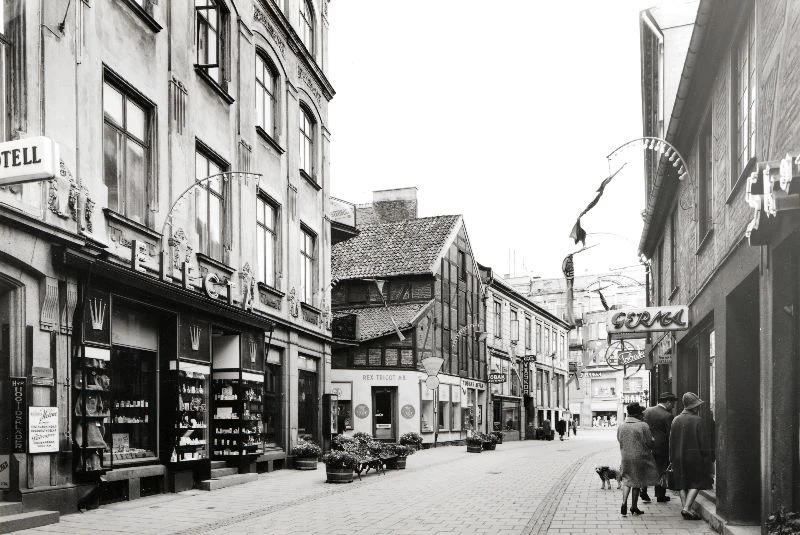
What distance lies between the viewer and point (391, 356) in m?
36.6

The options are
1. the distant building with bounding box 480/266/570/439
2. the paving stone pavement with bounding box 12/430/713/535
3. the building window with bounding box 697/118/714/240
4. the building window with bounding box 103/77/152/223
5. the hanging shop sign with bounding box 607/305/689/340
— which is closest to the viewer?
the paving stone pavement with bounding box 12/430/713/535

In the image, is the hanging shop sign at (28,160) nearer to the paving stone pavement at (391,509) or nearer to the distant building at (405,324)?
the paving stone pavement at (391,509)

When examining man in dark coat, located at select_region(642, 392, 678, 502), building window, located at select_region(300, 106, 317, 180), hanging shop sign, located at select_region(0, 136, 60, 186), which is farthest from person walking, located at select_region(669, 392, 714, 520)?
building window, located at select_region(300, 106, 317, 180)

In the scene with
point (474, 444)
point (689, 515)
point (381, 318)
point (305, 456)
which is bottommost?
point (474, 444)

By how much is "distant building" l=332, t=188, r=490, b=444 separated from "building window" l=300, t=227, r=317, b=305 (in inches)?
162

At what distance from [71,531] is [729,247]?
8.80 meters

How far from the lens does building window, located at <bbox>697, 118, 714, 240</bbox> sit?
1354cm

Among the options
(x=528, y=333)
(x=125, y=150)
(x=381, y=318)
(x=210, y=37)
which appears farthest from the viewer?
(x=528, y=333)

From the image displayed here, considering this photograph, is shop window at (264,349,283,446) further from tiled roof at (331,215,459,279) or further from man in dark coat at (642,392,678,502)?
tiled roof at (331,215,459,279)

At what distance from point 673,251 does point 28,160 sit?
1385 cm

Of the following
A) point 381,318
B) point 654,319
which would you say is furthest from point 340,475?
point 381,318

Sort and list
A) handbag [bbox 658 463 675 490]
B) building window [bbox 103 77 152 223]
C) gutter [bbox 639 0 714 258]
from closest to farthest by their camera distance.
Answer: gutter [bbox 639 0 714 258] → handbag [bbox 658 463 675 490] → building window [bbox 103 77 152 223]

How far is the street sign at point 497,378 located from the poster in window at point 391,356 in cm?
1018

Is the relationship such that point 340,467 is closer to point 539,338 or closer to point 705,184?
point 705,184
